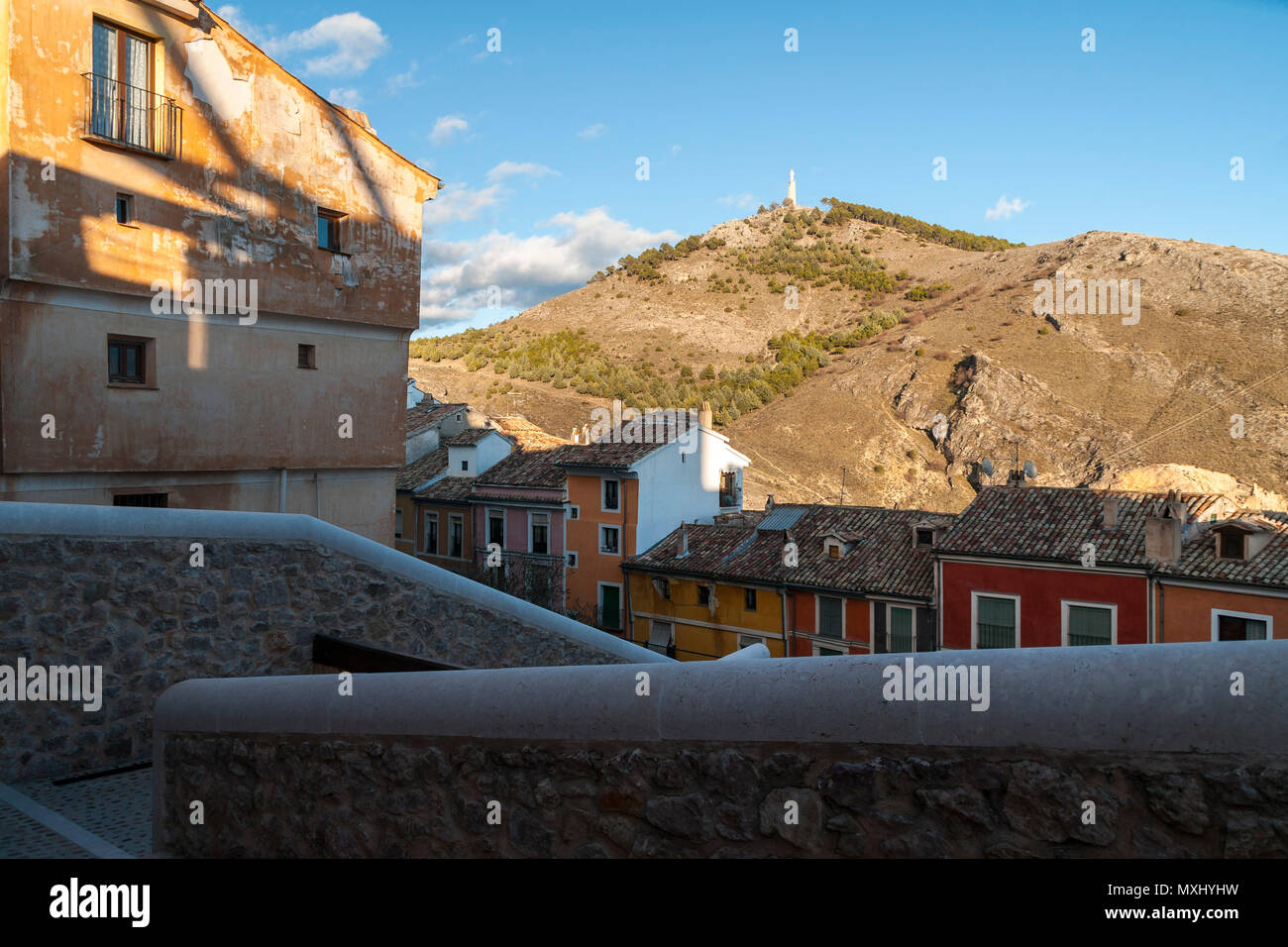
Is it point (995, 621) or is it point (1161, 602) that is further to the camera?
point (995, 621)

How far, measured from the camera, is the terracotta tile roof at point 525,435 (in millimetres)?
40000

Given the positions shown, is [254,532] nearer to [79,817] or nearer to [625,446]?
[79,817]

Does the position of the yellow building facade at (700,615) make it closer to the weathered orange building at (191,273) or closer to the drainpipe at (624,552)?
the drainpipe at (624,552)

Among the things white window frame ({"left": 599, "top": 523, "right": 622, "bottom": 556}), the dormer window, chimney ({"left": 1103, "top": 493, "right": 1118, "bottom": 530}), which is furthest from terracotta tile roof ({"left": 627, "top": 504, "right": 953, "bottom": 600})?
the dormer window

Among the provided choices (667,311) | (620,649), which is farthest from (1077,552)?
(667,311)

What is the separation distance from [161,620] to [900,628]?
24075 millimetres

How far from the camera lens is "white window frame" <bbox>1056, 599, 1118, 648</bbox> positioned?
23.2 metres

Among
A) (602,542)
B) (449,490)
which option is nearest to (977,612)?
(602,542)

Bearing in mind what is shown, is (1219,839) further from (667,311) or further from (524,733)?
(667,311)

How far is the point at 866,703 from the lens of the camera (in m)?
→ 2.52

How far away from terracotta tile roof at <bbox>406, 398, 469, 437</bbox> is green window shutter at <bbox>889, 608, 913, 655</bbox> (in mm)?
24071

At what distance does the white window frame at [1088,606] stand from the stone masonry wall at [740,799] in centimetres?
2312

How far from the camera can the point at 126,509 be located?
643 centimetres

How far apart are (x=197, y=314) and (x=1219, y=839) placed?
44.3 feet
